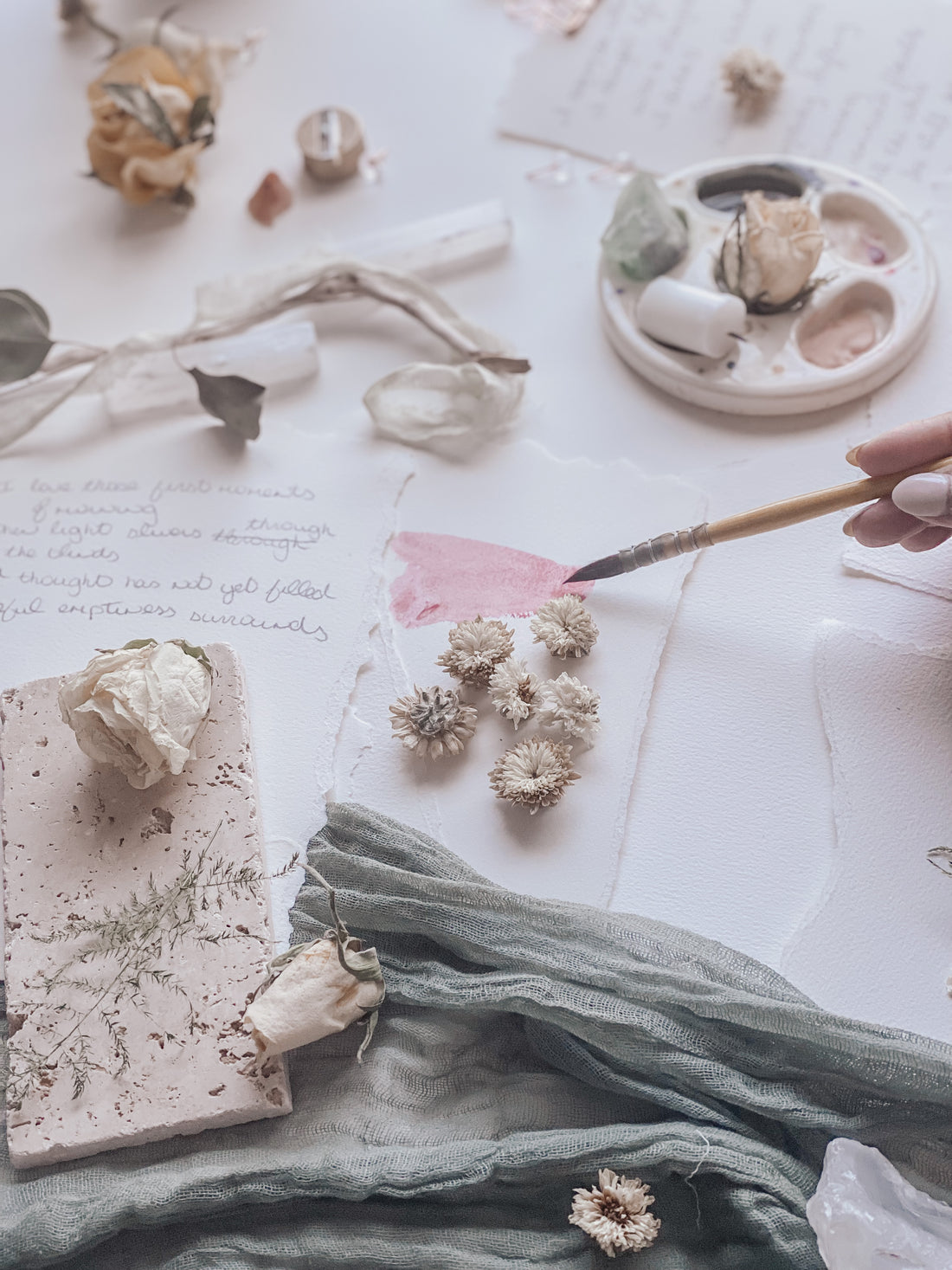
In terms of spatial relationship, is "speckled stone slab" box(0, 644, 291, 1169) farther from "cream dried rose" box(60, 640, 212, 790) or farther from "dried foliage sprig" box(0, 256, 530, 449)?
"dried foliage sprig" box(0, 256, 530, 449)

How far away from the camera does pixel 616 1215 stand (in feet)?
2.33

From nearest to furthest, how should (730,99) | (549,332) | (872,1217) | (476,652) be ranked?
(872,1217) < (476,652) < (549,332) < (730,99)

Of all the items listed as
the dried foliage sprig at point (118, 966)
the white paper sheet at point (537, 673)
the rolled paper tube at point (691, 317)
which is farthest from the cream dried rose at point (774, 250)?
the dried foliage sprig at point (118, 966)

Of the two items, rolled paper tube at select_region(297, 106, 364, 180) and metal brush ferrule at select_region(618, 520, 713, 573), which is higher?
rolled paper tube at select_region(297, 106, 364, 180)

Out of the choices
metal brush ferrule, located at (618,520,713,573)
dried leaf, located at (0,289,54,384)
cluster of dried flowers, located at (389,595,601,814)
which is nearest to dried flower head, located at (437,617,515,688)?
cluster of dried flowers, located at (389,595,601,814)

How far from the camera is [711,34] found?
1.27 meters

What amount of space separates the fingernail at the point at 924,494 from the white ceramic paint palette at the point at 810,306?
21 centimetres

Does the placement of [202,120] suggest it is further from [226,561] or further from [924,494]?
[924,494]

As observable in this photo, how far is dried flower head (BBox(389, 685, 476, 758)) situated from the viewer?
0.89m

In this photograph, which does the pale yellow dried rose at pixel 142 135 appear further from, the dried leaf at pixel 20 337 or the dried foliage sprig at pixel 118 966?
the dried foliage sprig at pixel 118 966

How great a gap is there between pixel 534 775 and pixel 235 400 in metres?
0.46

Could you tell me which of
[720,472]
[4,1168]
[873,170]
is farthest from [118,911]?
[873,170]

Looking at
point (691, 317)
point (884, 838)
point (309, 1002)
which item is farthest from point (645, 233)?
point (309, 1002)

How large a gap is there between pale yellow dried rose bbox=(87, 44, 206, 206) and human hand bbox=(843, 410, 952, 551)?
0.76m
